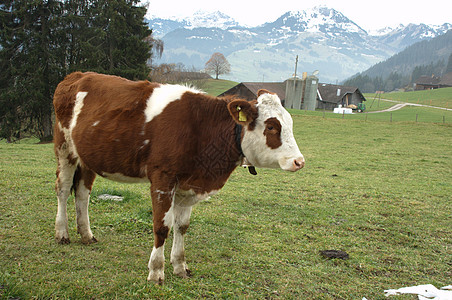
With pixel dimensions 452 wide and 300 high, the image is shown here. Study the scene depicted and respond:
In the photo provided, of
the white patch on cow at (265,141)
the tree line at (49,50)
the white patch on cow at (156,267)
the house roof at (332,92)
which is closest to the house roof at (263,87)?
the house roof at (332,92)

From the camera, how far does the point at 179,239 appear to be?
4.42 metres

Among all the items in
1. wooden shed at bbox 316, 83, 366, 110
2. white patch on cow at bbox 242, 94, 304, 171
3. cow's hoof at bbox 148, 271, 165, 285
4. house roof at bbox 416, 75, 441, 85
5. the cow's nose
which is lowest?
cow's hoof at bbox 148, 271, 165, 285

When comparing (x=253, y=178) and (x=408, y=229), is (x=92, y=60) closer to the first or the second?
(x=253, y=178)

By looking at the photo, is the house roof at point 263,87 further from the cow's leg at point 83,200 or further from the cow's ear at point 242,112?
the cow's ear at point 242,112

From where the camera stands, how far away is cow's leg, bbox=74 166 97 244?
500 cm

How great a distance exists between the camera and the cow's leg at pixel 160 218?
13.1 feet

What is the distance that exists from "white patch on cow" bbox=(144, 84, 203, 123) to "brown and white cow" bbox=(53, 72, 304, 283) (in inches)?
0.5

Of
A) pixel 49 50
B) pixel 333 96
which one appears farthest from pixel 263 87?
pixel 49 50

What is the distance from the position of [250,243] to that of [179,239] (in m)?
1.48

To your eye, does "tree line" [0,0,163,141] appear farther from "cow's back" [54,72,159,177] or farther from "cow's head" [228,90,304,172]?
"cow's head" [228,90,304,172]

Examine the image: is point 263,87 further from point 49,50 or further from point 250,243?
point 250,243

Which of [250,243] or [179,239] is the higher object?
[179,239]

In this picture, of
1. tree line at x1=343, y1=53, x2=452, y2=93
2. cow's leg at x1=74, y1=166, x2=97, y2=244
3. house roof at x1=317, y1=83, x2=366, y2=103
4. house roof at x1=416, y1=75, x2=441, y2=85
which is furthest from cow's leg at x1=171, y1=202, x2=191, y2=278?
tree line at x1=343, y1=53, x2=452, y2=93

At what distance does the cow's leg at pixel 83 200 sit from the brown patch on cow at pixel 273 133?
2.85m
